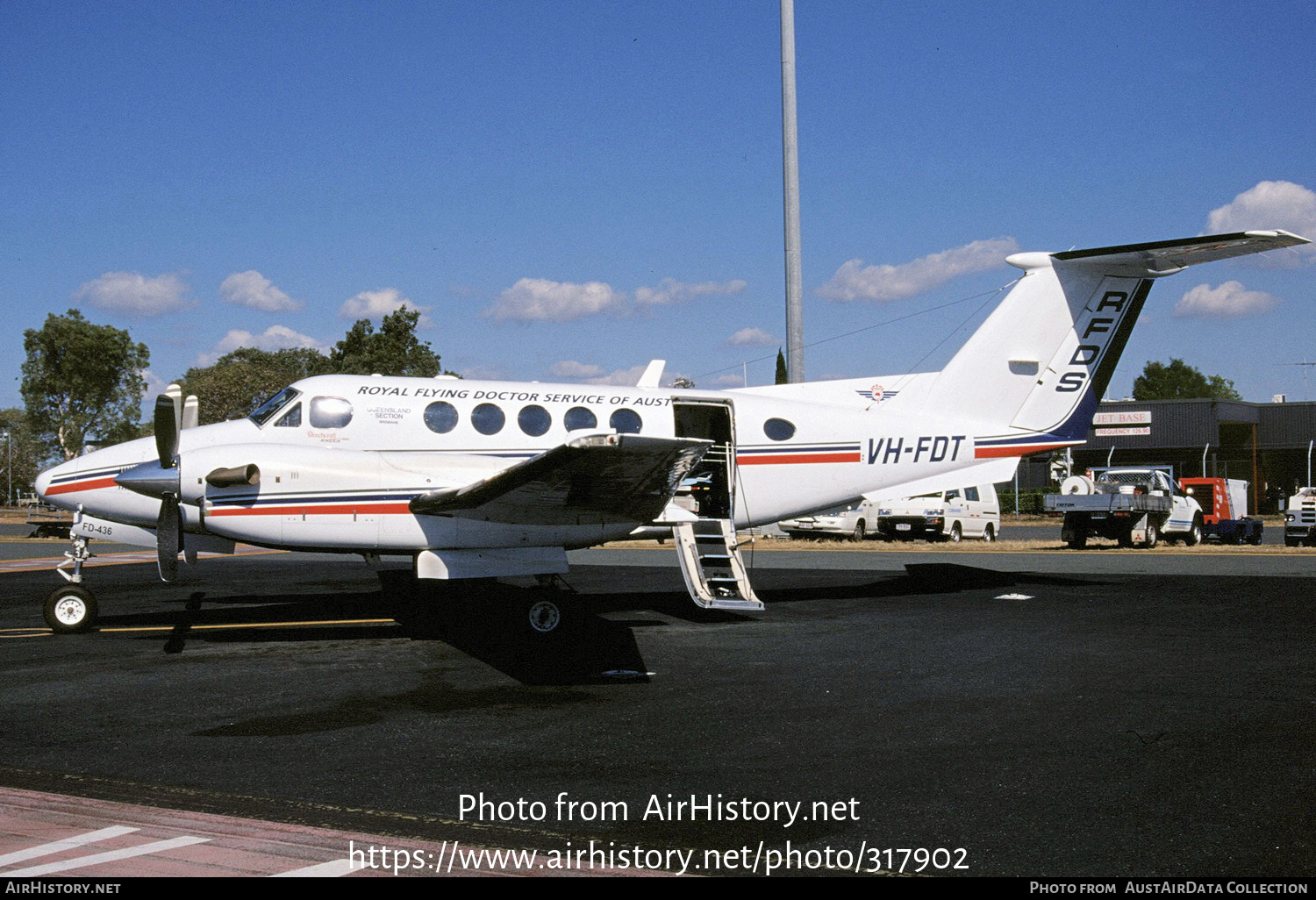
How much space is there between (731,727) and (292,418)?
7261 millimetres

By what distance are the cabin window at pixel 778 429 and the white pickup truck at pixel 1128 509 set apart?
15.3m

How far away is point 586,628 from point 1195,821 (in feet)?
26.2

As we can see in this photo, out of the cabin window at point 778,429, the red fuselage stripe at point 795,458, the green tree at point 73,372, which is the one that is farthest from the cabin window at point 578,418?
the green tree at point 73,372

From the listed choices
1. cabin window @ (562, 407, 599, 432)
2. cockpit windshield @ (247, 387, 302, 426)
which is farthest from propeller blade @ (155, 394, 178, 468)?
cabin window @ (562, 407, 599, 432)

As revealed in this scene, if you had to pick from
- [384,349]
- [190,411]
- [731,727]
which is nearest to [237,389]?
[384,349]

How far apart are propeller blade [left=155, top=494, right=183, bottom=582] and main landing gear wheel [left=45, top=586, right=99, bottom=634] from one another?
1.81 m

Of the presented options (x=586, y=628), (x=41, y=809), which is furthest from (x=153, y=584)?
(x=41, y=809)

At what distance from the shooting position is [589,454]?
8602mm

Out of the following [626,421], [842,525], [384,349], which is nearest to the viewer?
[626,421]

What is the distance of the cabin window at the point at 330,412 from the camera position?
38.3ft

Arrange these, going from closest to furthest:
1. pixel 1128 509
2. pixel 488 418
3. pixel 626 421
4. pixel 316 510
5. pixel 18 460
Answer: pixel 316 510 < pixel 488 418 < pixel 626 421 < pixel 1128 509 < pixel 18 460

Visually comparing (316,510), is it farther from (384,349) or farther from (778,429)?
(384,349)

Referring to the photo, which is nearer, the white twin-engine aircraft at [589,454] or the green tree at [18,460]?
the white twin-engine aircraft at [589,454]

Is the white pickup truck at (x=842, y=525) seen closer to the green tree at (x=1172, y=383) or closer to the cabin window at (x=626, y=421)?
the cabin window at (x=626, y=421)
